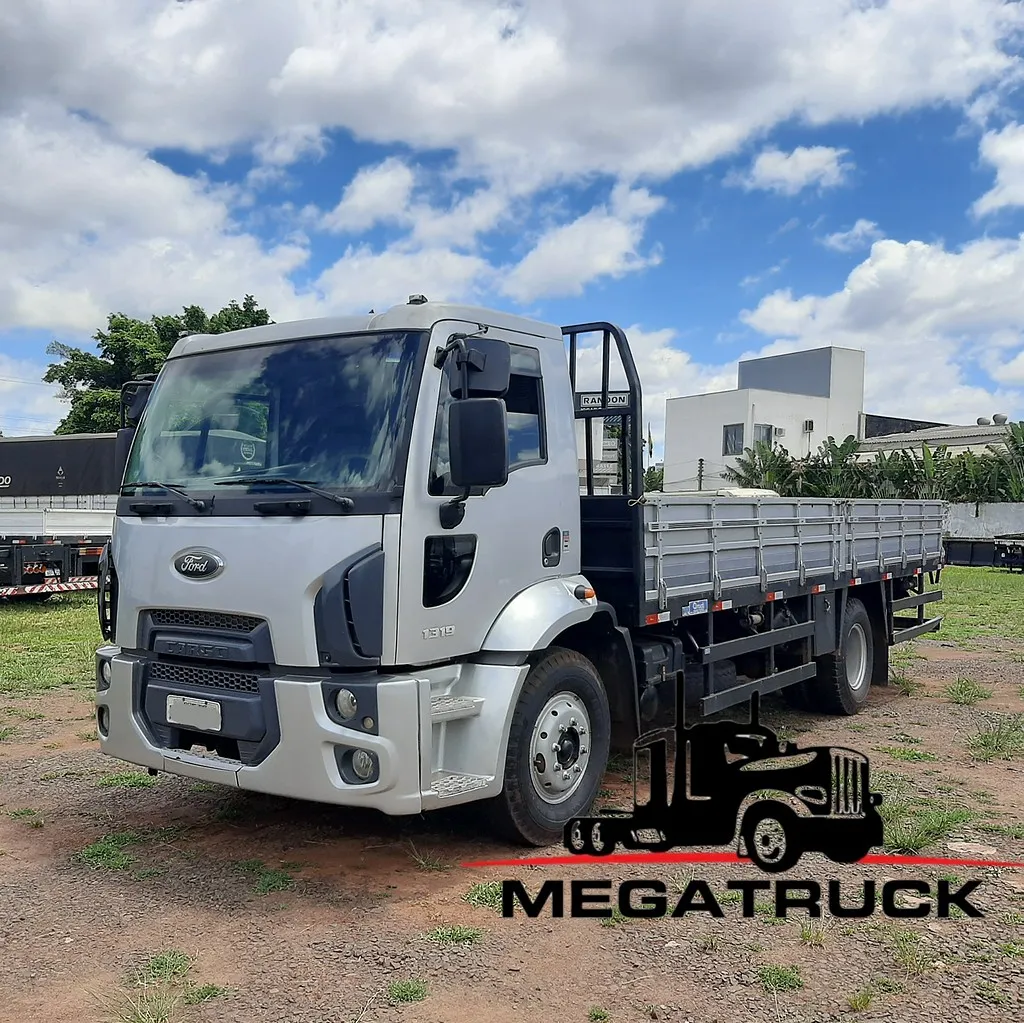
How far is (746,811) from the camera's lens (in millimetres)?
5297

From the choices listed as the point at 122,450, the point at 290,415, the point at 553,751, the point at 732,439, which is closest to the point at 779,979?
the point at 553,751

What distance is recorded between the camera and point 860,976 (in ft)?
12.1

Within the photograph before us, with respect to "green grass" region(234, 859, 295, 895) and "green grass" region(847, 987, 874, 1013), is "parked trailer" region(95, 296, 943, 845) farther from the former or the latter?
"green grass" region(847, 987, 874, 1013)

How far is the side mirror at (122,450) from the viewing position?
5504 mm

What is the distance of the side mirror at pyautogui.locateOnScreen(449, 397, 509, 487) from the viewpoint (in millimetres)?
4340

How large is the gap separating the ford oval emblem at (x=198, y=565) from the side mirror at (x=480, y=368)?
4.31ft

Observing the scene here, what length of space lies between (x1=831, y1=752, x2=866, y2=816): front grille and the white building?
38206 mm

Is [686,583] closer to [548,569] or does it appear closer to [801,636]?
[548,569]

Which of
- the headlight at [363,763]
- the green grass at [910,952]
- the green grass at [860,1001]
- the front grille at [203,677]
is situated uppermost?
the front grille at [203,677]

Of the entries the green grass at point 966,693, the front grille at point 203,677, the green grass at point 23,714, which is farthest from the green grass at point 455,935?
Answer: the green grass at point 966,693

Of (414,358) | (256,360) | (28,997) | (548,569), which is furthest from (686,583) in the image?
(28,997)

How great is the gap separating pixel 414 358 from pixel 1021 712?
658 centimetres

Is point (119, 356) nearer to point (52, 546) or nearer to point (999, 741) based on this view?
point (52, 546)

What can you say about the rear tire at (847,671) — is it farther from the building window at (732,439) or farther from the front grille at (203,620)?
the building window at (732,439)
